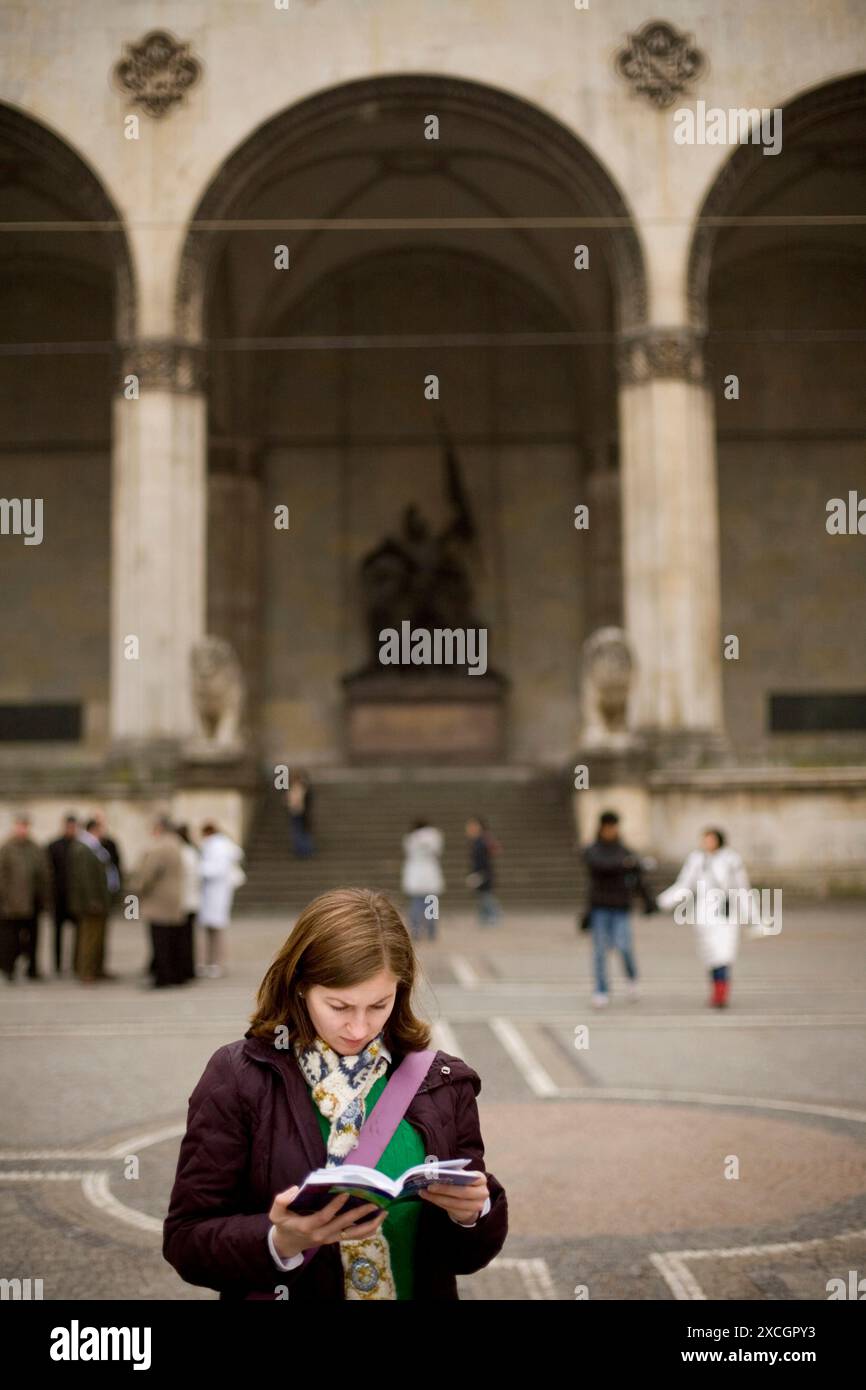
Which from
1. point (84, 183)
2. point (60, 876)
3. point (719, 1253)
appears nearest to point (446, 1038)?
point (719, 1253)

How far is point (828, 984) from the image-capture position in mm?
12422

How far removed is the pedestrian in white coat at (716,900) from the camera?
11180 mm

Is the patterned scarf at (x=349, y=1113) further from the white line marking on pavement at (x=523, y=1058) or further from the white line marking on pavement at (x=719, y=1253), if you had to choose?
the white line marking on pavement at (x=523, y=1058)

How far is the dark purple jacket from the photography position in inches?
94.6

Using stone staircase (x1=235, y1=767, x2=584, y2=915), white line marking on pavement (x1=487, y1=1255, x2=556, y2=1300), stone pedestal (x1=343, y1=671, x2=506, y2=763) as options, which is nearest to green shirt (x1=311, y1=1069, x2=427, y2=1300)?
white line marking on pavement (x1=487, y1=1255, x2=556, y2=1300)

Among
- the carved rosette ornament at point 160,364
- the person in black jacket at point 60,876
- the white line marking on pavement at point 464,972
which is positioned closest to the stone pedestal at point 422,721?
the carved rosette ornament at point 160,364

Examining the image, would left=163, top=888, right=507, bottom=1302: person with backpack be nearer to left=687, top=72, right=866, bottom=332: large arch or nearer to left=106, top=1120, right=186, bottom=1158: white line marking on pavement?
left=106, top=1120, right=186, bottom=1158: white line marking on pavement

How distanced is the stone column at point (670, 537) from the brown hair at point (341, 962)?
20.7 m

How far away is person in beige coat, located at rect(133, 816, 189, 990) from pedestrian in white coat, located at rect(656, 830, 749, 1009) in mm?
4380

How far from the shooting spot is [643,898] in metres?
12.3

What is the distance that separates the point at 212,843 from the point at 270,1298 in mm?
12036

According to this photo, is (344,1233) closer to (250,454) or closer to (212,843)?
(212,843)

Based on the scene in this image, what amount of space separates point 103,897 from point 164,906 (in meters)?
0.86

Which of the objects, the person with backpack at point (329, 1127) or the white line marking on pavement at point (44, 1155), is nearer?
the person with backpack at point (329, 1127)
